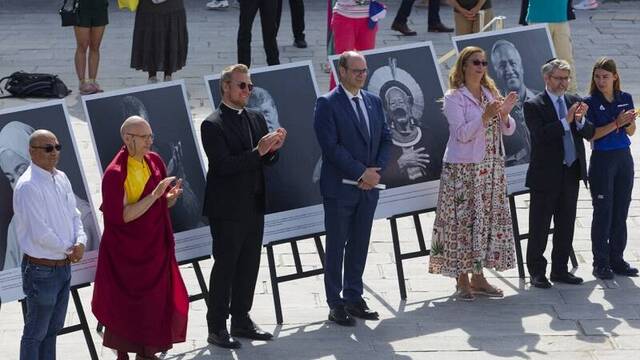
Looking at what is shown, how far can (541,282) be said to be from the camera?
1041 centimetres

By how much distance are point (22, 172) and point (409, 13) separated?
11.4 m

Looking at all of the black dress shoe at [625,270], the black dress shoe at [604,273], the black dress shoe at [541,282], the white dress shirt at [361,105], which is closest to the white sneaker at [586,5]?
the black dress shoe at [625,270]

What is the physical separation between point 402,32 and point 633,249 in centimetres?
851

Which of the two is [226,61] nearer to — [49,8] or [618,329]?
[49,8]

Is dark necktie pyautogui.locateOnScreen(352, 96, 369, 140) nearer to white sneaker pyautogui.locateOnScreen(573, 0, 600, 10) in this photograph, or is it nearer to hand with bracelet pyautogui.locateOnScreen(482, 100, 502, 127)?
hand with bracelet pyautogui.locateOnScreen(482, 100, 502, 127)

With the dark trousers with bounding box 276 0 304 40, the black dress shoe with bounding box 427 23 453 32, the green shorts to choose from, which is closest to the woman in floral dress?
the green shorts

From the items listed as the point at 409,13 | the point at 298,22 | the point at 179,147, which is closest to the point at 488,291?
the point at 179,147

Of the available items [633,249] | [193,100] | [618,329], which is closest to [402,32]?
[193,100]

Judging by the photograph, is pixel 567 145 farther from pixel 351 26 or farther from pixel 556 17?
pixel 556 17

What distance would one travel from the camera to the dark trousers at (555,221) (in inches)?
405

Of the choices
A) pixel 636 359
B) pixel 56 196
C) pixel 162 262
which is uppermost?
pixel 56 196

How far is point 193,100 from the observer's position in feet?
51.4

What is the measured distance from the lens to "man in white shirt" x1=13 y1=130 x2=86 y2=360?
318 inches

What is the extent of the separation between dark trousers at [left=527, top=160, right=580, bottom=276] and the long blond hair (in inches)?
33.0
